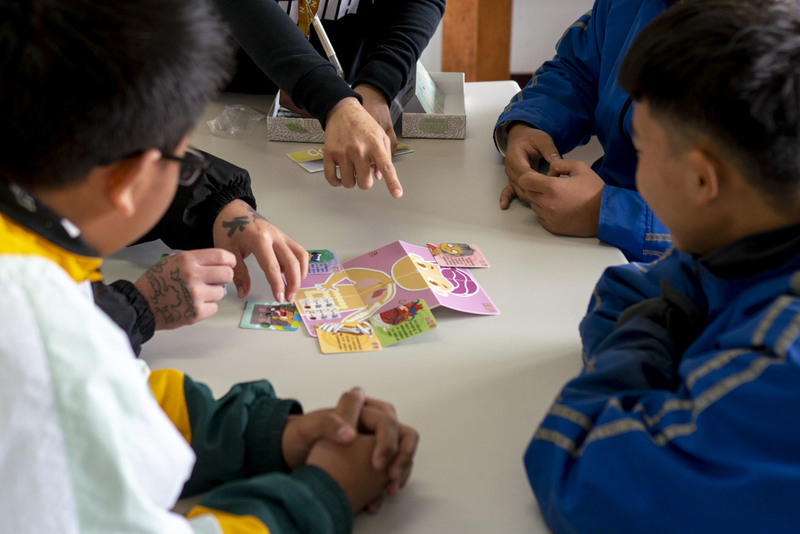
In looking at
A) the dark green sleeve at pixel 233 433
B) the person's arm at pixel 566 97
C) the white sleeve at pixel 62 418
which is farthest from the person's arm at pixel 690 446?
the person's arm at pixel 566 97

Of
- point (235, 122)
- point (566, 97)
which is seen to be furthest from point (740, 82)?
point (235, 122)

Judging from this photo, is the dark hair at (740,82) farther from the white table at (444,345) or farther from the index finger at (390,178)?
the index finger at (390,178)

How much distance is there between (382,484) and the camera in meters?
0.74

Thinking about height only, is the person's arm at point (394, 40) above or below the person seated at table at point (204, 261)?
above

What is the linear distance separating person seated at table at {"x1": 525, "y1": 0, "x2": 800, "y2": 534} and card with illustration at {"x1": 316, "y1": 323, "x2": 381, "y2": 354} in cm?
30

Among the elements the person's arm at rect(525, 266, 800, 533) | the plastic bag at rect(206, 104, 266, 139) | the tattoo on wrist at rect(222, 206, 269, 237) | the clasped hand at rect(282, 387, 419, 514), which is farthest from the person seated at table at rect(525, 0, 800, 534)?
the plastic bag at rect(206, 104, 266, 139)

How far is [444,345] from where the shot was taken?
988 millimetres

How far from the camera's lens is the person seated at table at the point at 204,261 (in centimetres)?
98

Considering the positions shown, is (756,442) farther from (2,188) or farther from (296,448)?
(2,188)

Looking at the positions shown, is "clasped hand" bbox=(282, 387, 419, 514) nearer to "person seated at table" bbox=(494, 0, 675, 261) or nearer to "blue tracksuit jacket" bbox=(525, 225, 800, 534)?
"blue tracksuit jacket" bbox=(525, 225, 800, 534)

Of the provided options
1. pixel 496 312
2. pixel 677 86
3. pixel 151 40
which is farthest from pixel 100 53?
pixel 496 312

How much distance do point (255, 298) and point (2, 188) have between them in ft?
1.84

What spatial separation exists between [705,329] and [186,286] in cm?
65

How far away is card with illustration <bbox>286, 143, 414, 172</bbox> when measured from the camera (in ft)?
5.03
